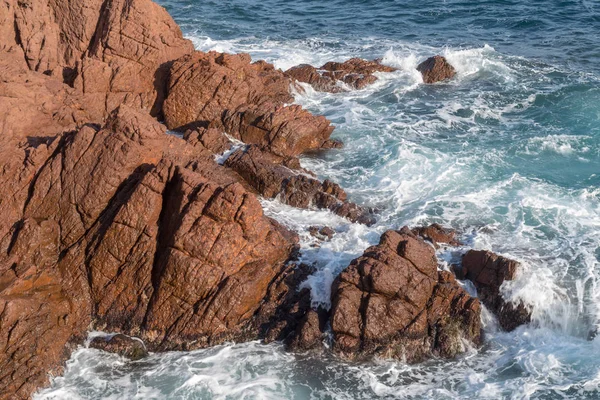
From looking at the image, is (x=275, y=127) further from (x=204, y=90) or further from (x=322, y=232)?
(x=322, y=232)

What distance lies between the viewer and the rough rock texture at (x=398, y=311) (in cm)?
1533

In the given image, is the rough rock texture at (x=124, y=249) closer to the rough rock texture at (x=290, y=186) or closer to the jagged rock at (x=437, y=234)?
the rough rock texture at (x=290, y=186)

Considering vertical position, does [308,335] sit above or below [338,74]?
below

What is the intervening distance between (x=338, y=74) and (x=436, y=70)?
5.23m

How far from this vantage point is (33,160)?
17828 millimetres

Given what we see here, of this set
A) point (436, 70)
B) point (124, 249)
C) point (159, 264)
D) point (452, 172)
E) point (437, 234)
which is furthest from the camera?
point (436, 70)

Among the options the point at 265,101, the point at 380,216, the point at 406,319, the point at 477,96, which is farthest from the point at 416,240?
the point at 477,96

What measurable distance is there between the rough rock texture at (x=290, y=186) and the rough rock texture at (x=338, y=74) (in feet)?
32.5

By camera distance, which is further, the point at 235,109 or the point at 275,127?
the point at 235,109

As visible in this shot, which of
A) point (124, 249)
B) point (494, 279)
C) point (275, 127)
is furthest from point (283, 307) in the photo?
point (275, 127)

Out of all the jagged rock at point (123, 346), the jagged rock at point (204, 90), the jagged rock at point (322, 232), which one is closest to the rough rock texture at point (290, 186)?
the jagged rock at point (322, 232)

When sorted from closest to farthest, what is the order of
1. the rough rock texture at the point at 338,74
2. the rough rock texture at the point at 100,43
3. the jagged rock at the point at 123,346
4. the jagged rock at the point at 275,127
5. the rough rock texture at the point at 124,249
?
1. the jagged rock at the point at 123,346
2. the rough rock texture at the point at 124,249
3. the jagged rock at the point at 275,127
4. the rough rock texture at the point at 100,43
5. the rough rock texture at the point at 338,74

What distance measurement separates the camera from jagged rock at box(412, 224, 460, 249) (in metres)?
18.8

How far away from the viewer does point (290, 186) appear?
2089 cm
